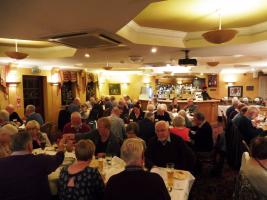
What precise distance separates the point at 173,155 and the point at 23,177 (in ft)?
5.97

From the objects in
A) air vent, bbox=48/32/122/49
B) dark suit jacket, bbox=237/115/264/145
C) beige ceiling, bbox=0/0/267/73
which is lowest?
dark suit jacket, bbox=237/115/264/145

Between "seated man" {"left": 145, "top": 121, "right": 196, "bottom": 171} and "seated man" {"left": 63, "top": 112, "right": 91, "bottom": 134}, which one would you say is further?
"seated man" {"left": 63, "top": 112, "right": 91, "bottom": 134}

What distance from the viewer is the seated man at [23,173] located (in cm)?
204

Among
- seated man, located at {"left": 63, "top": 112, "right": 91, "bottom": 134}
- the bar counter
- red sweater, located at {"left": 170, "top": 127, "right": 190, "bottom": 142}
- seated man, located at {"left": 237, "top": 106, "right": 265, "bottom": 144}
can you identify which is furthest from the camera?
the bar counter

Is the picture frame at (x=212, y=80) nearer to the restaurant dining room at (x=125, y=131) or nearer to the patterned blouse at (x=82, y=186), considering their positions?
the restaurant dining room at (x=125, y=131)

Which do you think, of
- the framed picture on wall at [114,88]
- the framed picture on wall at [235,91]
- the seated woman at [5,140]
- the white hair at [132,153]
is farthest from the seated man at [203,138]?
the framed picture on wall at [235,91]

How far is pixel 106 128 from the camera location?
355 centimetres

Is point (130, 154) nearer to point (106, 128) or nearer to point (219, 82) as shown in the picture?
point (106, 128)

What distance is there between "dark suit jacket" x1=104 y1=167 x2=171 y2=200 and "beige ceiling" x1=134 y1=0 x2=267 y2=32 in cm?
232

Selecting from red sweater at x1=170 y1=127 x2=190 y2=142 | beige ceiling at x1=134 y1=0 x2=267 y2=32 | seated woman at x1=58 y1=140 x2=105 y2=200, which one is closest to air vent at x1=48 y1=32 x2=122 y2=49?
beige ceiling at x1=134 y1=0 x2=267 y2=32

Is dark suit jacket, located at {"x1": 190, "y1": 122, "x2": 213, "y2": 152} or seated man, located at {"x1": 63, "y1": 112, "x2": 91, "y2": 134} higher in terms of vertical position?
seated man, located at {"x1": 63, "y1": 112, "x2": 91, "y2": 134}

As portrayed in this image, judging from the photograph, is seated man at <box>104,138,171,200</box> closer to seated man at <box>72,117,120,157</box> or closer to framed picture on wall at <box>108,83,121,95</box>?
seated man at <box>72,117,120,157</box>

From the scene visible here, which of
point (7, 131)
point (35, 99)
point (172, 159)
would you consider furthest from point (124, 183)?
point (35, 99)

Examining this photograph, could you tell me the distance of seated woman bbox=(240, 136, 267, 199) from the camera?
206 centimetres
